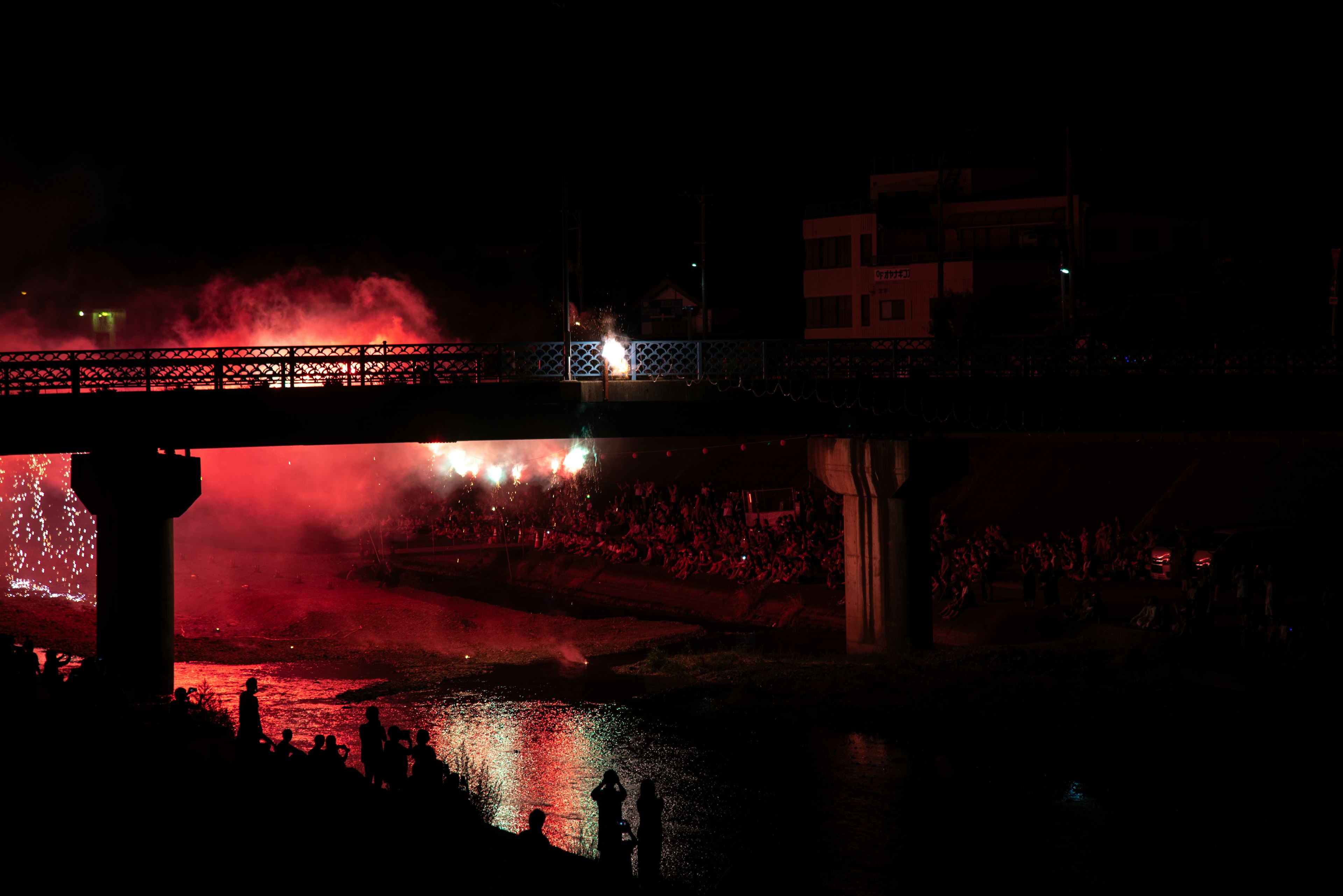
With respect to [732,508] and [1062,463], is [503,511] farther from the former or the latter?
[1062,463]

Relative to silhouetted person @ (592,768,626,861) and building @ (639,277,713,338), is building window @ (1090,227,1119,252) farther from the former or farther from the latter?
silhouetted person @ (592,768,626,861)

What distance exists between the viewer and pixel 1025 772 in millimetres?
18688

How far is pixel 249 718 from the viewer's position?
1540 cm

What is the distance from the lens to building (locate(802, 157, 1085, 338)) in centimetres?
5966

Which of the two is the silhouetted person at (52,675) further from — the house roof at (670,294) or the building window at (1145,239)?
the house roof at (670,294)

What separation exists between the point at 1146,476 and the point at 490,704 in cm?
2329

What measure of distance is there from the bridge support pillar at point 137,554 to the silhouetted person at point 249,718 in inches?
367

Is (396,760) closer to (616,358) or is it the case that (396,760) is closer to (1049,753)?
(1049,753)

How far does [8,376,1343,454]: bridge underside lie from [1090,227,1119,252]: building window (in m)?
36.3

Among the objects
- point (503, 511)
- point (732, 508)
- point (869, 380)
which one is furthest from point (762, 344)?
point (503, 511)

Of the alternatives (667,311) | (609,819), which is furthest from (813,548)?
(667,311)

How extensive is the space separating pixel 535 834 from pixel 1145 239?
55.2m

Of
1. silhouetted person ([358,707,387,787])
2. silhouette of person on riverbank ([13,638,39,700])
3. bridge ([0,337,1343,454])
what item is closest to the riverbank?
silhouetted person ([358,707,387,787])

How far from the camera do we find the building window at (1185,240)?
59.1 meters
